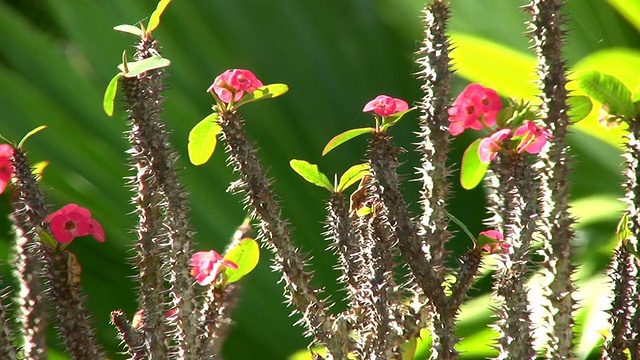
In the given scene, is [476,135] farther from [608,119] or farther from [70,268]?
[70,268]

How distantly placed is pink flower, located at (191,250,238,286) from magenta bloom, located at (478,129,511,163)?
25 centimetres

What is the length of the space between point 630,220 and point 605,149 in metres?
0.89

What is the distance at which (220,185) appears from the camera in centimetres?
167

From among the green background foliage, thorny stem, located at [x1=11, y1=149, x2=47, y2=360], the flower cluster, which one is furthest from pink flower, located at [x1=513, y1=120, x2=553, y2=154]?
the green background foliage

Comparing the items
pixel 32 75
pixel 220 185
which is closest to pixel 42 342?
pixel 220 185

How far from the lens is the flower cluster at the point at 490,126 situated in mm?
682

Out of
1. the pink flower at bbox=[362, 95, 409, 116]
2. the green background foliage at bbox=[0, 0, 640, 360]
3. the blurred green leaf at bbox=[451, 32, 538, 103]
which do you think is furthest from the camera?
the green background foliage at bbox=[0, 0, 640, 360]

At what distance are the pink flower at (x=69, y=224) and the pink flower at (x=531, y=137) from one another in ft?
1.39

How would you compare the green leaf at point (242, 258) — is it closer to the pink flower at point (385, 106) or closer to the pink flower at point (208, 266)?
the pink flower at point (208, 266)

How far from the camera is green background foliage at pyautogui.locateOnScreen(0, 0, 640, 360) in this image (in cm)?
157

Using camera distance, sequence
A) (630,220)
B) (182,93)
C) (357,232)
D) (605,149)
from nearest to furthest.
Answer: (630,220)
(357,232)
(605,149)
(182,93)

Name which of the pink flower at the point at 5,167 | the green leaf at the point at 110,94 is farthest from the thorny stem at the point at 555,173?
the pink flower at the point at 5,167

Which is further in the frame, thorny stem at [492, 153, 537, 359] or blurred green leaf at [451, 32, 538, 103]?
blurred green leaf at [451, 32, 538, 103]

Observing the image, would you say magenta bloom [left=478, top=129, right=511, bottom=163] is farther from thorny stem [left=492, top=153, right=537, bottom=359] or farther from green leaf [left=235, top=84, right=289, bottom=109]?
green leaf [left=235, top=84, right=289, bottom=109]
